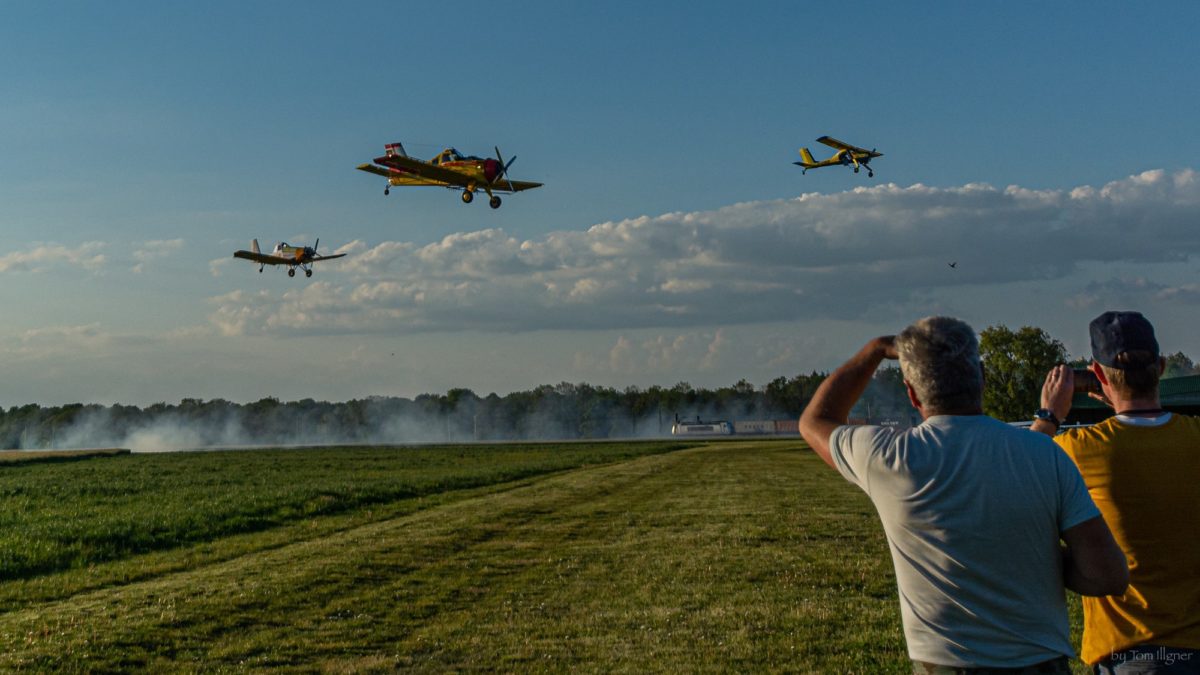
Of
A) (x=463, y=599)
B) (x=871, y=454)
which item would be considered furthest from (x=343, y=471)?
(x=871, y=454)

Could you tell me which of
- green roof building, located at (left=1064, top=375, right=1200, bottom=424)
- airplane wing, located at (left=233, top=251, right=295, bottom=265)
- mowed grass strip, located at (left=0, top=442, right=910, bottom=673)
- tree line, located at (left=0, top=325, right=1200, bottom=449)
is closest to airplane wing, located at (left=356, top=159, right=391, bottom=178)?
mowed grass strip, located at (left=0, top=442, right=910, bottom=673)

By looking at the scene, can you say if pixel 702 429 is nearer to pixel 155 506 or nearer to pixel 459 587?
pixel 155 506

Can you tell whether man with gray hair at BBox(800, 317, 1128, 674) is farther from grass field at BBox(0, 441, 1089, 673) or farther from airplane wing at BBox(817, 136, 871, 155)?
airplane wing at BBox(817, 136, 871, 155)

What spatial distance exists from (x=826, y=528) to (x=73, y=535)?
1486cm

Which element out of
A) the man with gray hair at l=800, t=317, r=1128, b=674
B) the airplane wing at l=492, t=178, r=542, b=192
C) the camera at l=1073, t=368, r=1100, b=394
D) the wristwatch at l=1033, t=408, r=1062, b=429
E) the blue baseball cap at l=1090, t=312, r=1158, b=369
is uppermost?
the airplane wing at l=492, t=178, r=542, b=192

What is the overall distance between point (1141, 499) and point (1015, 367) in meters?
85.3

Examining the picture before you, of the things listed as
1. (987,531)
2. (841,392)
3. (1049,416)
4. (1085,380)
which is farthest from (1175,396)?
(987,531)

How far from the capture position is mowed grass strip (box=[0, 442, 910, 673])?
9.92 meters

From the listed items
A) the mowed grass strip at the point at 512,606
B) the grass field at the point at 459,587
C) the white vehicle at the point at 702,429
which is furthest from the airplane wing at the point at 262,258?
the white vehicle at the point at 702,429

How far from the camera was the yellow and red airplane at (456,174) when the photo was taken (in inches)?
1272

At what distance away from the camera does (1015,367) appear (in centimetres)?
8325

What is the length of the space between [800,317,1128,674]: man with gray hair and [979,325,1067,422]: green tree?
82.7 metres

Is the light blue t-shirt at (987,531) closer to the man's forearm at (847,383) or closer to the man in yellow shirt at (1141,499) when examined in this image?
the man's forearm at (847,383)

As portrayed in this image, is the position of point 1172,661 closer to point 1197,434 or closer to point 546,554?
point 1197,434
